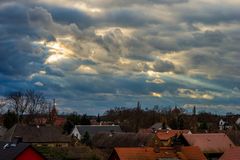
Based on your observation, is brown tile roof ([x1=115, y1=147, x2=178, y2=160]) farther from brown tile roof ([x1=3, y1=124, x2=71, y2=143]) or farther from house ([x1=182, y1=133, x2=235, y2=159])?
brown tile roof ([x1=3, y1=124, x2=71, y2=143])

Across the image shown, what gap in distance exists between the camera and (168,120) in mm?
140000

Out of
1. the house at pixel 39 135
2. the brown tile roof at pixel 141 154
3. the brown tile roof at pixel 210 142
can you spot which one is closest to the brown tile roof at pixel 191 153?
the brown tile roof at pixel 141 154

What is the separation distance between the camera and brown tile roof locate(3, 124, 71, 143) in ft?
281

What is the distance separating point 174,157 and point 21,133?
33.3m

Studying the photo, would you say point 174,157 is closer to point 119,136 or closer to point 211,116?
point 119,136

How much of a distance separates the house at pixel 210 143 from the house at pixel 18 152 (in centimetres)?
2926

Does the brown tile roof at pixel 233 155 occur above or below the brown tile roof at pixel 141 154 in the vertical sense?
above

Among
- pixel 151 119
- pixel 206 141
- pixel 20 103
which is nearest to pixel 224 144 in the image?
pixel 206 141

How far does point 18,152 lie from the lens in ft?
198

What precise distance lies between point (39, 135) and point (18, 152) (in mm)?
26867

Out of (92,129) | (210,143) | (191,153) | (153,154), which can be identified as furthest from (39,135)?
(191,153)

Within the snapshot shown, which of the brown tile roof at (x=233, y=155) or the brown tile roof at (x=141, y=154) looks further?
the brown tile roof at (x=141, y=154)

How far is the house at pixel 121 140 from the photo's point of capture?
81250 millimetres

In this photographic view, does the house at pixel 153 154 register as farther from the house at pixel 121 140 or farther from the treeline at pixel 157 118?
the treeline at pixel 157 118
